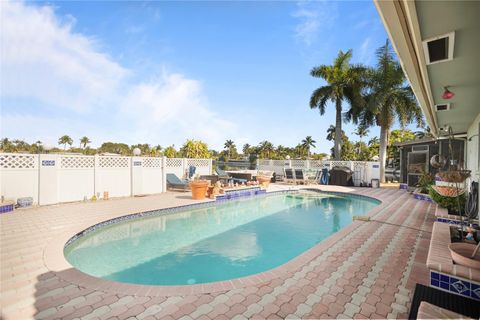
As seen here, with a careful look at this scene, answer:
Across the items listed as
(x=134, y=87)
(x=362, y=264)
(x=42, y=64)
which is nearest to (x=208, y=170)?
(x=134, y=87)

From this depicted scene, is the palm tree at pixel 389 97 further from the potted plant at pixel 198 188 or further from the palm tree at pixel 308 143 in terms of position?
the palm tree at pixel 308 143

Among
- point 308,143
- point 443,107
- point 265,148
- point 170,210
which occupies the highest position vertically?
point 308,143

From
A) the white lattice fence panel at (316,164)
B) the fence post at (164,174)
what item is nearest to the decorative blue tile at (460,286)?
the fence post at (164,174)

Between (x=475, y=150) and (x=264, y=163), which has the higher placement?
(x=475, y=150)

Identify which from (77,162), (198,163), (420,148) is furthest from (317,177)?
(77,162)

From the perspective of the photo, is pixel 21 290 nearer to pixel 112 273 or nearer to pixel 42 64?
pixel 112 273

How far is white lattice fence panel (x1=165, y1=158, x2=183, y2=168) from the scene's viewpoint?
42.7 ft

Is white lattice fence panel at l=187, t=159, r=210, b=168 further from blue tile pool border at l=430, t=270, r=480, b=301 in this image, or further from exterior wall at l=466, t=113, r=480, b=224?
blue tile pool border at l=430, t=270, r=480, b=301

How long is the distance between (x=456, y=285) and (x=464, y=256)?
0.33 metres

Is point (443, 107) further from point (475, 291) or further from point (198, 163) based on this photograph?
point (198, 163)

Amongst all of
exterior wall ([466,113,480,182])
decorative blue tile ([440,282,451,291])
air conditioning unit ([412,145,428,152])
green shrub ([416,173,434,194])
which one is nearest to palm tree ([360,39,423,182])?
air conditioning unit ([412,145,428,152])

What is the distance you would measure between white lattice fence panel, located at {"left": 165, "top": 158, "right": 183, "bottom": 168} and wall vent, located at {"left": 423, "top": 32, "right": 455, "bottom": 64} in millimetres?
11770

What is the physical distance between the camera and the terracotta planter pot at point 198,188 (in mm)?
9725

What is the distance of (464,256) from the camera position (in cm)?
254
